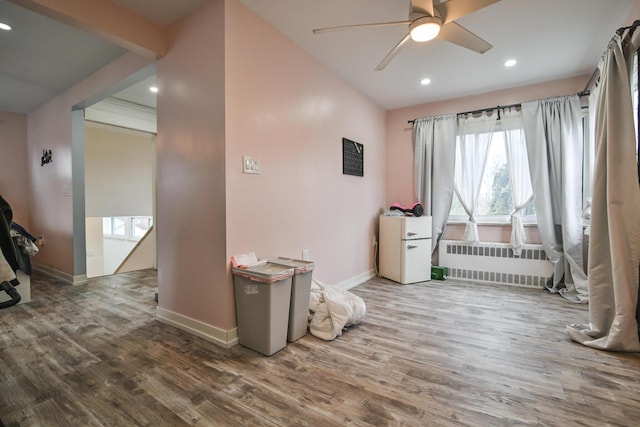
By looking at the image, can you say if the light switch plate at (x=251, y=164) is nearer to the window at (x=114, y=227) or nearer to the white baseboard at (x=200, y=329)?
the white baseboard at (x=200, y=329)

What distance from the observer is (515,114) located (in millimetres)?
3682

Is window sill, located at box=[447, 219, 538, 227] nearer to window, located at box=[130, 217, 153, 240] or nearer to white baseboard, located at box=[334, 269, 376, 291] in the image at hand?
white baseboard, located at box=[334, 269, 376, 291]

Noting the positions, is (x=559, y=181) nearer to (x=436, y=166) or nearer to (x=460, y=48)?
(x=436, y=166)

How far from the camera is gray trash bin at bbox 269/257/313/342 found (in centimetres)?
214

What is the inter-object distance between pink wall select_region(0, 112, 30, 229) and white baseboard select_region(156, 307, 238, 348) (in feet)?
14.1

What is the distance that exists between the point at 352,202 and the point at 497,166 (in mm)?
2175

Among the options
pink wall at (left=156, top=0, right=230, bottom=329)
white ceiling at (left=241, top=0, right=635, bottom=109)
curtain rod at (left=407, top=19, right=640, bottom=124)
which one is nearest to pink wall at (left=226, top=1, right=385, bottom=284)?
pink wall at (left=156, top=0, right=230, bottom=329)

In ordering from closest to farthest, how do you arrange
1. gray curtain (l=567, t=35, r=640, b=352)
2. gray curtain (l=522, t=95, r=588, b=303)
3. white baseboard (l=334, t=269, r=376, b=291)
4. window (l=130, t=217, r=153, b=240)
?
gray curtain (l=567, t=35, r=640, b=352) < gray curtain (l=522, t=95, r=588, b=303) < white baseboard (l=334, t=269, r=376, b=291) < window (l=130, t=217, r=153, b=240)

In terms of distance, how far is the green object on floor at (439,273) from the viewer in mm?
4000

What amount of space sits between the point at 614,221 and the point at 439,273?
2195mm

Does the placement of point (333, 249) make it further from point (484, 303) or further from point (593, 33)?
point (593, 33)

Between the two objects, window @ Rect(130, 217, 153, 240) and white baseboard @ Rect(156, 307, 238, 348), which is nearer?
white baseboard @ Rect(156, 307, 238, 348)

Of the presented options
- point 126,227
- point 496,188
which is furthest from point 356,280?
point 126,227

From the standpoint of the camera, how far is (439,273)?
13.2 feet
